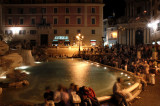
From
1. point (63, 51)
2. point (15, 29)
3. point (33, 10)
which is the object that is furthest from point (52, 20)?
point (63, 51)

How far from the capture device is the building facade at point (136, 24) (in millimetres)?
38625

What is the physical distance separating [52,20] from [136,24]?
20534 millimetres

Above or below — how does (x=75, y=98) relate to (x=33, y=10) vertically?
below

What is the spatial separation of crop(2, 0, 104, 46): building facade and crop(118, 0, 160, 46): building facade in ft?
20.2

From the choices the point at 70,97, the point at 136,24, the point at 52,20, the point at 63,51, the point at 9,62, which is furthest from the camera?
the point at 52,20

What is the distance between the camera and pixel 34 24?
45156mm

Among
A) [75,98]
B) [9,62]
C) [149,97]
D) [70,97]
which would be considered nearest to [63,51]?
[9,62]

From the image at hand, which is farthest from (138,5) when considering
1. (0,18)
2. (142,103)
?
(142,103)

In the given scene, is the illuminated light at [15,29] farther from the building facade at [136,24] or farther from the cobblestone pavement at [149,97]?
the cobblestone pavement at [149,97]

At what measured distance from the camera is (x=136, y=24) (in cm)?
4031

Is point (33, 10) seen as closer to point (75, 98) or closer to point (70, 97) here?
point (70, 97)

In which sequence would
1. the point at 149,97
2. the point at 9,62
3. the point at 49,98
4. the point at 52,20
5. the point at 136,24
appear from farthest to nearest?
the point at 52,20
the point at 136,24
the point at 9,62
the point at 149,97
the point at 49,98

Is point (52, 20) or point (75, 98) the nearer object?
point (75, 98)

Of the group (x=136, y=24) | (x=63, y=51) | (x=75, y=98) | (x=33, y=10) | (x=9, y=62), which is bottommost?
(x=75, y=98)
